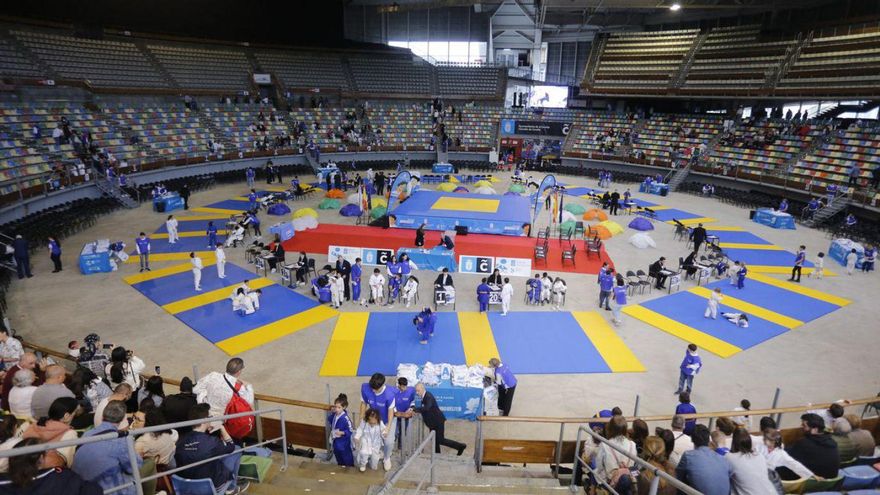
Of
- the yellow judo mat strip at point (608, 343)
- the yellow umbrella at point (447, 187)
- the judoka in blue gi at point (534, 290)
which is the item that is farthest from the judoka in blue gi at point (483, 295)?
the yellow umbrella at point (447, 187)

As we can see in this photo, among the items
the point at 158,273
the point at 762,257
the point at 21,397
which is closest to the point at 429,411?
the point at 21,397

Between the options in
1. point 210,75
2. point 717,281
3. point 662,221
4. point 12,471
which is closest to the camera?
point 12,471

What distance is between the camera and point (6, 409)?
7.34 metres

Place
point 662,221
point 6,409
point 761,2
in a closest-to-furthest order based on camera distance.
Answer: point 6,409 → point 662,221 → point 761,2

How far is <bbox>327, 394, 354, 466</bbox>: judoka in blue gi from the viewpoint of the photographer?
275 inches

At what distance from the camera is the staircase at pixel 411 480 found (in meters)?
6.00

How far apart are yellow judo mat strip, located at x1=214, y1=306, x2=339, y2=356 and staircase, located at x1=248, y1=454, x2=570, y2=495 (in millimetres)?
6129

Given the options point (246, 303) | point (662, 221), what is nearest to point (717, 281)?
point (662, 221)

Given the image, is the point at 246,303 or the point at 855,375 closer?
the point at 855,375

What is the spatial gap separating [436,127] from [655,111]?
67.3 feet

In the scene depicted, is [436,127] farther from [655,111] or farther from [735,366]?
[735,366]

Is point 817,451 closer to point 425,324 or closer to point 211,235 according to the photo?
point 425,324

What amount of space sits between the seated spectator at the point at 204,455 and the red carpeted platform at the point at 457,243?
1450 centimetres

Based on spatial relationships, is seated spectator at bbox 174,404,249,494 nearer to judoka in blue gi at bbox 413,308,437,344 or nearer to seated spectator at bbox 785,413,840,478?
seated spectator at bbox 785,413,840,478
